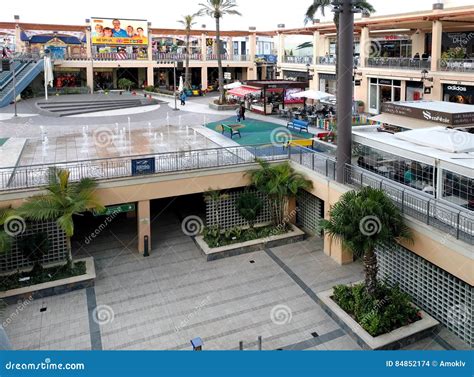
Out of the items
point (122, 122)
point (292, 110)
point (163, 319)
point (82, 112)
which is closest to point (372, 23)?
point (292, 110)

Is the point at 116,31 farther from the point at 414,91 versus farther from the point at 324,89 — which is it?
the point at 414,91

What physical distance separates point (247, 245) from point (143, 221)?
3.88 metres

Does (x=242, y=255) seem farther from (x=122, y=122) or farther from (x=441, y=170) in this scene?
(x=122, y=122)

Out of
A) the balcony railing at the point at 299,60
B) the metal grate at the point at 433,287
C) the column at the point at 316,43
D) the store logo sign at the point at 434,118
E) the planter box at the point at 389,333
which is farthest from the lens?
the balcony railing at the point at 299,60

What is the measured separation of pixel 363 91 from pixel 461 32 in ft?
25.1

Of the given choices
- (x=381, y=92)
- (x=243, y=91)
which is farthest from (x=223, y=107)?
(x=381, y=92)

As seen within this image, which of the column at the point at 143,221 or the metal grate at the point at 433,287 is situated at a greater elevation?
the column at the point at 143,221

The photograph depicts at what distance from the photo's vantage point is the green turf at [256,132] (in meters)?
23.9

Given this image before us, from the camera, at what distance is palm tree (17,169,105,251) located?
14180 mm

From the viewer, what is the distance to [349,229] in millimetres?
12328

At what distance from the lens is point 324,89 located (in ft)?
139

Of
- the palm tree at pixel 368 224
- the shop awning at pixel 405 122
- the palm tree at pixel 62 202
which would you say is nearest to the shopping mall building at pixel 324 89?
the palm tree at pixel 368 224

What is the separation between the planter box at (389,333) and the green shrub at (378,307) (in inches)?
5.7

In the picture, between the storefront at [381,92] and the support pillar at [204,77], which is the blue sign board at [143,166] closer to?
the storefront at [381,92]
